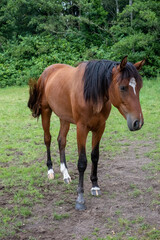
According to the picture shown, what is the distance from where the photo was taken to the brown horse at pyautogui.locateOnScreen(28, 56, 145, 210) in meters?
2.82

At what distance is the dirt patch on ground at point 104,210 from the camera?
9.16ft

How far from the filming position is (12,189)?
3.87 metres

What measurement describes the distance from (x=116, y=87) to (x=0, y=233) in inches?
77.9

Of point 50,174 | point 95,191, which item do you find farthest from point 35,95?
point 95,191

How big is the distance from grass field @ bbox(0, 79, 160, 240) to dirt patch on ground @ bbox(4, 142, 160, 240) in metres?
0.01

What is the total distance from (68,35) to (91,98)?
1588cm

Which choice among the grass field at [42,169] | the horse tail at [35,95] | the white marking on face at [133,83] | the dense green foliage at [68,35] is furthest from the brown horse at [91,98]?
the dense green foliage at [68,35]

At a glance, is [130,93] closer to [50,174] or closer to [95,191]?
[95,191]

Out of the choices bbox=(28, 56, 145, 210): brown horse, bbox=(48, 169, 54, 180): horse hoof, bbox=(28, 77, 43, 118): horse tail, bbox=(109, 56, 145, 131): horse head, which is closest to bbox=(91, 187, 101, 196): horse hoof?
bbox=(28, 56, 145, 210): brown horse

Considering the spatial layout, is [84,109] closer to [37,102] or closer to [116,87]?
[116,87]

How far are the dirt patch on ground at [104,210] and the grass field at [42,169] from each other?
1 cm

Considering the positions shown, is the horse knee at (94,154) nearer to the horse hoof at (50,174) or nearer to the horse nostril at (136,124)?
the horse hoof at (50,174)

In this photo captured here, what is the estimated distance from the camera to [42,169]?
4.61 m

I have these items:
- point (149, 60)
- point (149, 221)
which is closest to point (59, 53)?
point (149, 60)
